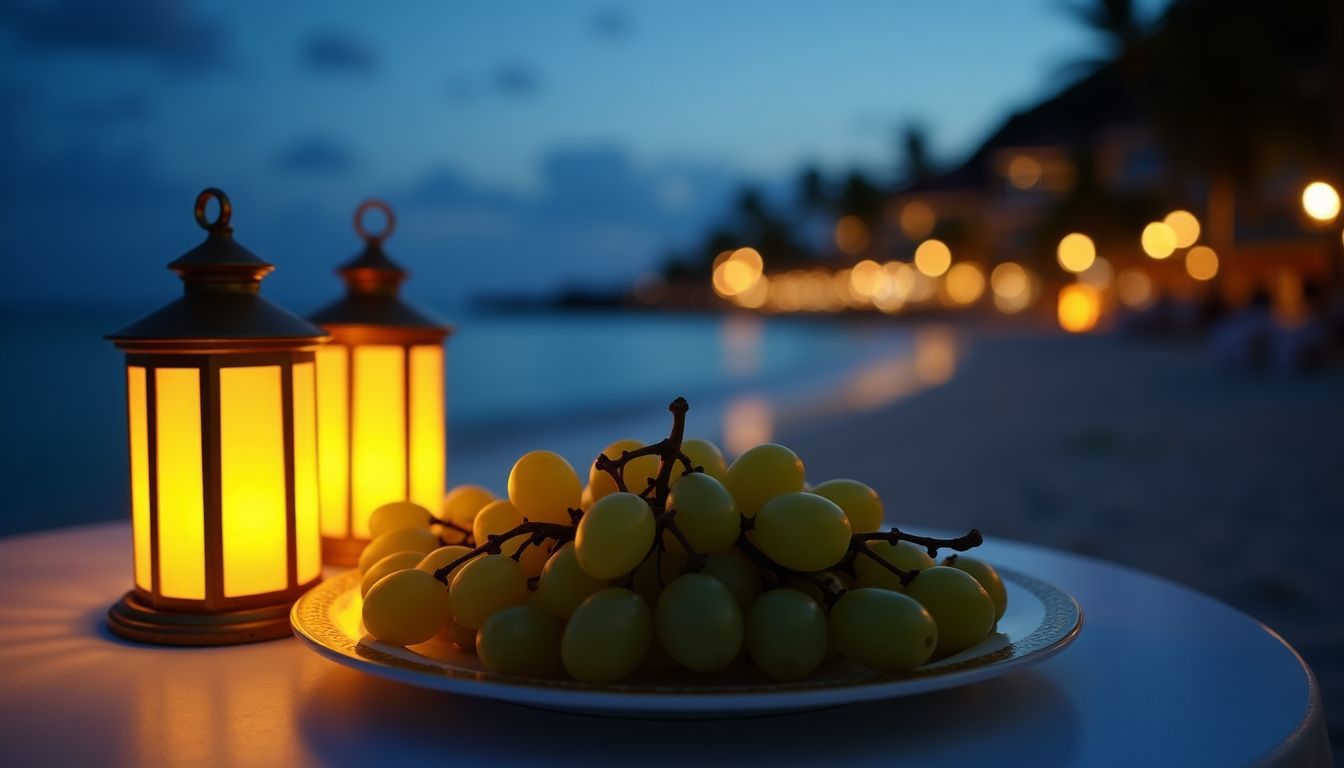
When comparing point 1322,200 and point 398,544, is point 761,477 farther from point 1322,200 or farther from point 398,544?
point 1322,200

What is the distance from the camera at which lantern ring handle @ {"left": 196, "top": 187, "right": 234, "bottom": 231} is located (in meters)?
0.99

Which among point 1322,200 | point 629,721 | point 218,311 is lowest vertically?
point 629,721

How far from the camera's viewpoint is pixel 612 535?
0.69m

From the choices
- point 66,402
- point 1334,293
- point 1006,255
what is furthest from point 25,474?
point 1006,255

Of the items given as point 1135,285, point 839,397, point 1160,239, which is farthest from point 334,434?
point 1135,285

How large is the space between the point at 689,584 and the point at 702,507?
6cm

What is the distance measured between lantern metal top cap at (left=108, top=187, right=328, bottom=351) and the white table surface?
0.93ft

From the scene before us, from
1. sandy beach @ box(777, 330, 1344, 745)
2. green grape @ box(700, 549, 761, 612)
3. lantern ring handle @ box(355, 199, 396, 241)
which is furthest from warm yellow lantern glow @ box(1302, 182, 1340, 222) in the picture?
green grape @ box(700, 549, 761, 612)

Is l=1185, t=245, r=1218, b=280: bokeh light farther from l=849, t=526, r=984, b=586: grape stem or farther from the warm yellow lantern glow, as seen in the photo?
l=849, t=526, r=984, b=586: grape stem

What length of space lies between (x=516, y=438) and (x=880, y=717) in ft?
34.2

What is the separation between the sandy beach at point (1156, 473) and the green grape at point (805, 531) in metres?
2.47

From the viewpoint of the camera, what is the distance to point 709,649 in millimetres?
690

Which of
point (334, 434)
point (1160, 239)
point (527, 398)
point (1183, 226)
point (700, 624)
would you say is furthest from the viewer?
point (1183, 226)

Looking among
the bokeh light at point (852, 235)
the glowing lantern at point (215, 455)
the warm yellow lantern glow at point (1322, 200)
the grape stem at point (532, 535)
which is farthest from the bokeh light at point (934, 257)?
the grape stem at point (532, 535)
